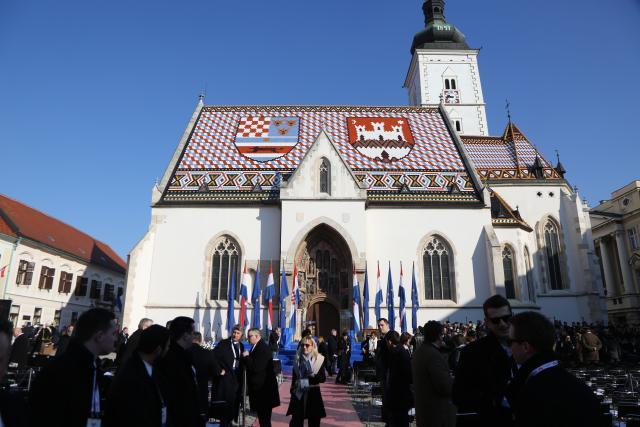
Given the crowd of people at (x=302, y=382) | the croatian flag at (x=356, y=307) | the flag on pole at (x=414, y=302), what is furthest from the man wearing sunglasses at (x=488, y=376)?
the flag on pole at (x=414, y=302)

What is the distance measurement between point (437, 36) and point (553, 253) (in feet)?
88.4

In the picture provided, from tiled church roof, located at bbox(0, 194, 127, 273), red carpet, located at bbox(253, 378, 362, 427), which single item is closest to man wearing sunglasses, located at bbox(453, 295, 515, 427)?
red carpet, located at bbox(253, 378, 362, 427)

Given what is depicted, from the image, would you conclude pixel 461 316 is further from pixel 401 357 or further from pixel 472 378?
pixel 472 378

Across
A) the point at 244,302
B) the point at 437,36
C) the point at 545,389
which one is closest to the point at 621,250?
the point at 437,36

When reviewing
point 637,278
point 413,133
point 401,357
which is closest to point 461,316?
point 413,133

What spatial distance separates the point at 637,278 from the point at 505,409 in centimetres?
4422

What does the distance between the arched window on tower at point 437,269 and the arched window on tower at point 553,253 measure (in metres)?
9.39

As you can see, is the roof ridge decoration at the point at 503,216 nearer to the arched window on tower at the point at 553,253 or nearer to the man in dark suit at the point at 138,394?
the arched window on tower at the point at 553,253

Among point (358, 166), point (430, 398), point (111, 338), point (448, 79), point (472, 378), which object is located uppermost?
point (448, 79)

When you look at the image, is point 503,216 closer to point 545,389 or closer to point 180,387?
point 180,387

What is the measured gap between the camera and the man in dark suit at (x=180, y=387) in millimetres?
4008

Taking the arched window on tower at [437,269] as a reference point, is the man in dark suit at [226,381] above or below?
below

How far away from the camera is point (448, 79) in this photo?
139ft

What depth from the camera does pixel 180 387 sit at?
4.16 m
